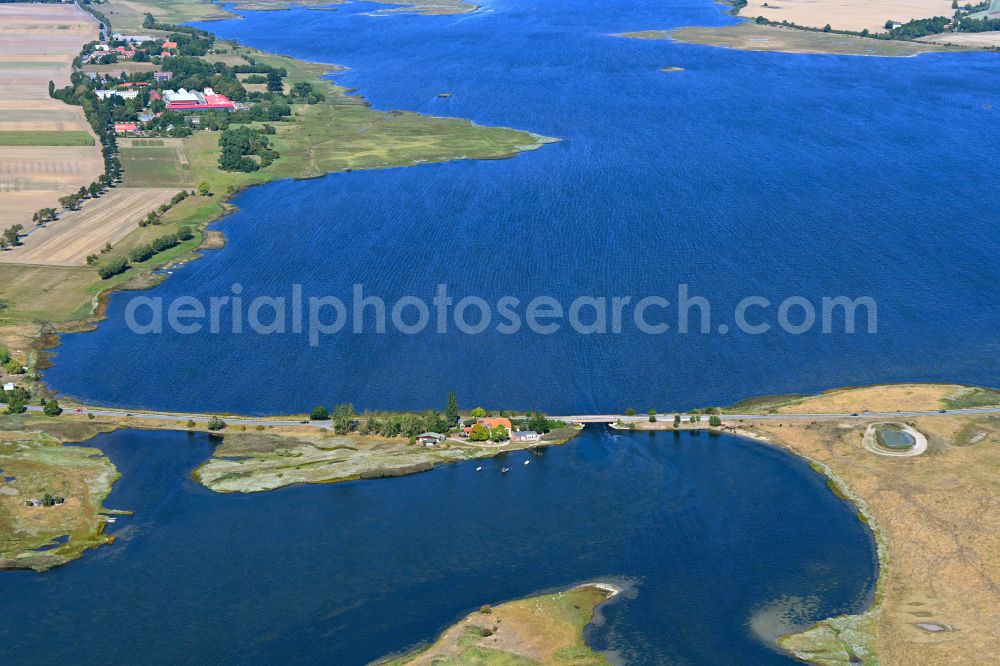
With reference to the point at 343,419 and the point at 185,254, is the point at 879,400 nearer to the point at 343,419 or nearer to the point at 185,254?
the point at 343,419

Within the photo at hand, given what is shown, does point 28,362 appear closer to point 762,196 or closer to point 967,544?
point 967,544

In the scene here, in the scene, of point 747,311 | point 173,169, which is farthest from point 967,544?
point 173,169

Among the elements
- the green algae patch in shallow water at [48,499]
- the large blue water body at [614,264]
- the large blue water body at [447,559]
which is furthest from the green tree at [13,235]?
the large blue water body at [447,559]

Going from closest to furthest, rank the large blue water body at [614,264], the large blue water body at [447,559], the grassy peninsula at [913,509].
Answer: the grassy peninsula at [913,509]
the large blue water body at [447,559]
the large blue water body at [614,264]

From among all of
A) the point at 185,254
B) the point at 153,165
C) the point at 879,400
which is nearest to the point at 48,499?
the point at 185,254

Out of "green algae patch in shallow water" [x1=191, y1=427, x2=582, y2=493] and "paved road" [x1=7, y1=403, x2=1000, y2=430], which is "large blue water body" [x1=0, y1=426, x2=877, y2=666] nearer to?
"green algae patch in shallow water" [x1=191, y1=427, x2=582, y2=493]

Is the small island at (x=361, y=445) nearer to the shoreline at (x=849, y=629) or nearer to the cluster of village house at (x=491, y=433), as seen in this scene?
the cluster of village house at (x=491, y=433)
